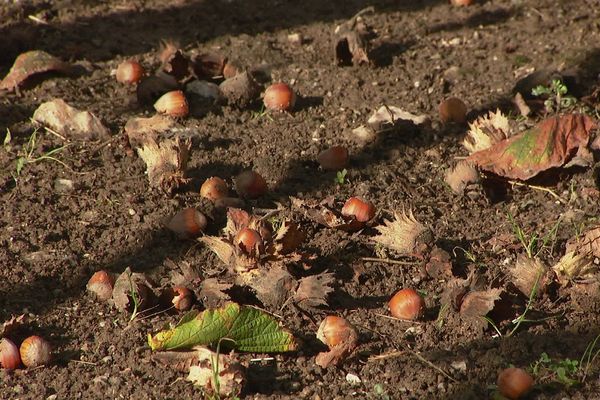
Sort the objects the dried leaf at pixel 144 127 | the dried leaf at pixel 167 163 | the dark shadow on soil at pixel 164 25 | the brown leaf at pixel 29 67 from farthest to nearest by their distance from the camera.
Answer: the dark shadow on soil at pixel 164 25, the brown leaf at pixel 29 67, the dried leaf at pixel 144 127, the dried leaf at pixel 167 163

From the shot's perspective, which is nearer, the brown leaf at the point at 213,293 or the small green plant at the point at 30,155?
the brown leaf at the point at 213,293

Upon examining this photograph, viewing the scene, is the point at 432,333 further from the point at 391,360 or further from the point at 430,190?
the point at 430,190

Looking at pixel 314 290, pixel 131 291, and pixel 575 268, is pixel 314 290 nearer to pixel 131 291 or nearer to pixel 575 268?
pixel 131 291

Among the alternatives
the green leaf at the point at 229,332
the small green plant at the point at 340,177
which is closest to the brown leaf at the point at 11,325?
the green leaf at the point at 229,332

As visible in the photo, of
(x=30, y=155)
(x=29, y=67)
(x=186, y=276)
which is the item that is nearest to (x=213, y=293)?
(x=186, y=276)

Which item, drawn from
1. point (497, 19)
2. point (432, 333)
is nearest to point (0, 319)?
point (432, 333)

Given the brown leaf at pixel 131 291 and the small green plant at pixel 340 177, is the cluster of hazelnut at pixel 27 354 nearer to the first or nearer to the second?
the brown leaf at pixel 131 291
